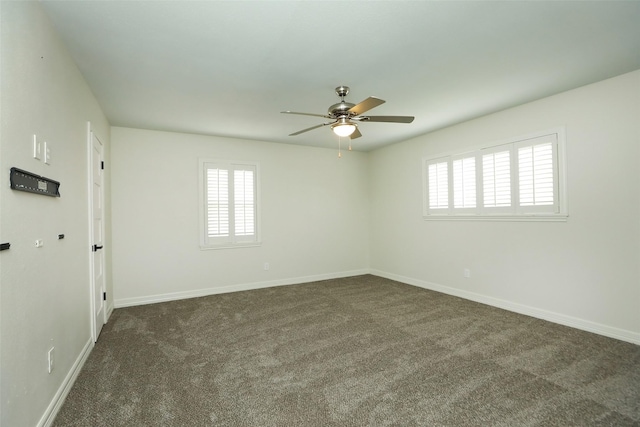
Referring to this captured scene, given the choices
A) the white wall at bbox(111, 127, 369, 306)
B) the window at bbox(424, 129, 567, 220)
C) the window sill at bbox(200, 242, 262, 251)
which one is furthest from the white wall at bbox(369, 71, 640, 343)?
the window sill at bbox(200, 242, 262, 251)

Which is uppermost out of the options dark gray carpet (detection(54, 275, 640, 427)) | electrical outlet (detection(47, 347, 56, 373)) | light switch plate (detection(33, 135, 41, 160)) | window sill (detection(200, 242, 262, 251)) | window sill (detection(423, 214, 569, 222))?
light switch plate (detection(33, 135, 41, 160))

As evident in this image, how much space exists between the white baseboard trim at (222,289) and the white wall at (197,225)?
15 mm

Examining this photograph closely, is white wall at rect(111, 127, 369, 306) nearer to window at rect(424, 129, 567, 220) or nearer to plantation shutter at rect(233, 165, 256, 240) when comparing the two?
plantation shutter at rect(233, 165, 256, 240)

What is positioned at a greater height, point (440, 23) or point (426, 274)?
point (440, 23)

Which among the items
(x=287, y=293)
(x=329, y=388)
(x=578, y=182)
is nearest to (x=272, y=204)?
(x=287, y=293)

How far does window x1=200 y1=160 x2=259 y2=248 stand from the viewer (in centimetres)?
501

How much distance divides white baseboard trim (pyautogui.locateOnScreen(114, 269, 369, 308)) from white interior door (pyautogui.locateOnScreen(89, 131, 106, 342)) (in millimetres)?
786

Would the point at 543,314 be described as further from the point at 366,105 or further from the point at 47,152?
the point at 47,152

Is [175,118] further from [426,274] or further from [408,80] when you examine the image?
[426,274]

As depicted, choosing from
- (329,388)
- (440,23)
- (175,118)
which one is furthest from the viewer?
(175,118)

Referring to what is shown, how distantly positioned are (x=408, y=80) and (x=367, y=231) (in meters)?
3.93

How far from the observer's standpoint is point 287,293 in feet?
16.5

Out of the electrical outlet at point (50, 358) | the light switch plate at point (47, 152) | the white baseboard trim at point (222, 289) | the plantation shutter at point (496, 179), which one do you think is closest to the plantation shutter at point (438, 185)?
the plantation shutter at point (496, 179)

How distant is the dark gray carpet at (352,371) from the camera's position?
6.56 ft
